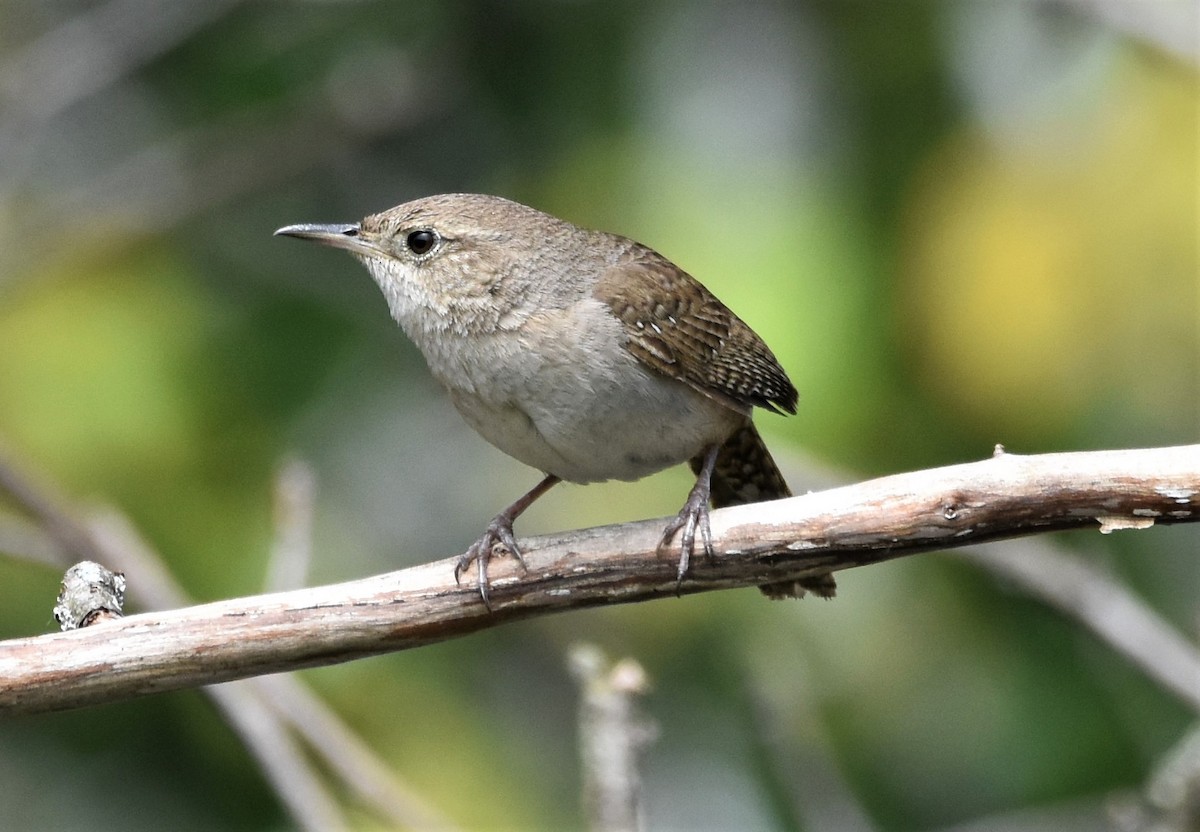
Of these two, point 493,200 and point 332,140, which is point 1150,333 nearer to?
point 493,200

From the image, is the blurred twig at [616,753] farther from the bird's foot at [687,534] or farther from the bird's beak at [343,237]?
the bird's beak at [343,237]

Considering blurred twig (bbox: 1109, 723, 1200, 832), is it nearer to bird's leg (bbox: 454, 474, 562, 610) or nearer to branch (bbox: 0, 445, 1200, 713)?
branch (bbox: 0, 445, 1200, 713)

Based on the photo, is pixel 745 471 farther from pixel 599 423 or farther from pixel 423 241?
pixel 423 241

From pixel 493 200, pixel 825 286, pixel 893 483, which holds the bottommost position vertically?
pixel 893 483

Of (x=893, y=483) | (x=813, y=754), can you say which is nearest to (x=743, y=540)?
(x=893, y=483)

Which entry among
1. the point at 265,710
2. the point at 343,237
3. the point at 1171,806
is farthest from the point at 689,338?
the point at 1171,806

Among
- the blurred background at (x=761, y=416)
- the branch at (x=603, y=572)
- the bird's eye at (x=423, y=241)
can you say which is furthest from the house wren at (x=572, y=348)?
the blurred background at (x=761, y=416)

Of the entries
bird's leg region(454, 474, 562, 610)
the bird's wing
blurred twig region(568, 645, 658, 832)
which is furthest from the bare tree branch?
the bird's wing

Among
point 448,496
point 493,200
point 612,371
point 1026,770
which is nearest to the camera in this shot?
point 612,371
